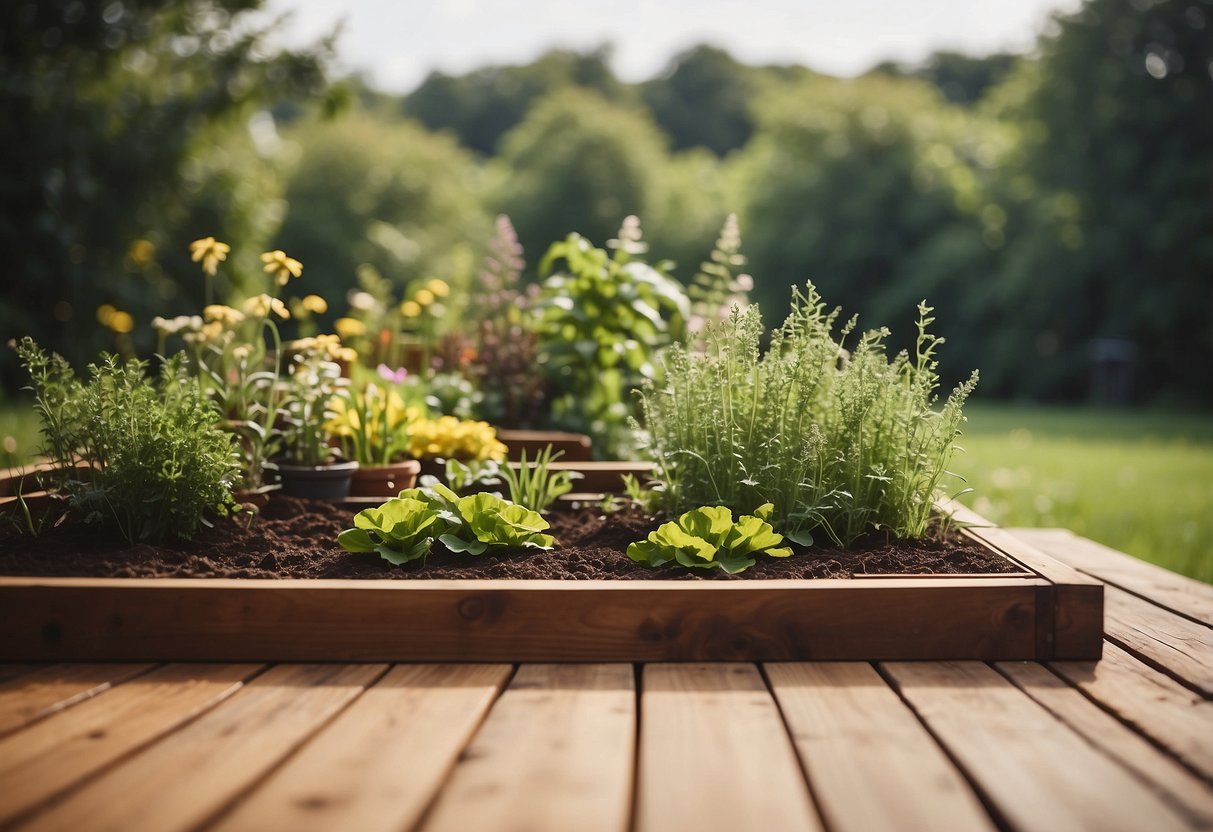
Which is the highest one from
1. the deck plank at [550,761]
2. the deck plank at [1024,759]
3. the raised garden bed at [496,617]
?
the raised garden bed at [496,617]

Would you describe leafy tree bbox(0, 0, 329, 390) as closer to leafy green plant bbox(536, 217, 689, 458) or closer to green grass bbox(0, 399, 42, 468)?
green grass bbox(0, 399, 42, 468)

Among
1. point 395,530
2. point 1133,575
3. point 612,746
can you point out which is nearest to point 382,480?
point 395,530

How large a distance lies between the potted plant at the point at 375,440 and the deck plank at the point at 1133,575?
2.22 metres

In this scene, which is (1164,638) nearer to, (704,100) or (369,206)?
(369,206)

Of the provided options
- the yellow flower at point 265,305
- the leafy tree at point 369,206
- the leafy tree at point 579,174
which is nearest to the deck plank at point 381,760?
the yellow flower at point 265,305

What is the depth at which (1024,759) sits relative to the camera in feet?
4.98

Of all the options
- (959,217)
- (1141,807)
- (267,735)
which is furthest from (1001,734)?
(959,217)

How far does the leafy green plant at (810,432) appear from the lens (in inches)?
96.8

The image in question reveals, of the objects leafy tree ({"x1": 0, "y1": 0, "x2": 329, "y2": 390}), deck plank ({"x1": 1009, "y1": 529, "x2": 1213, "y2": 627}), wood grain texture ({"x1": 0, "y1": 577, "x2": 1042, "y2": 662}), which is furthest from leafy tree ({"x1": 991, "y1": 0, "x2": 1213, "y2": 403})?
wood grain texture ({"x1": 0, "y1": 577, "x2": 1042, "y2": 662})

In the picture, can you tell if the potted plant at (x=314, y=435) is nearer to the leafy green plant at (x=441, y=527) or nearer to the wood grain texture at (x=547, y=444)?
the leafy green plant at (x=441, y=527)

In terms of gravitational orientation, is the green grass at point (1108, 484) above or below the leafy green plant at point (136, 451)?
below

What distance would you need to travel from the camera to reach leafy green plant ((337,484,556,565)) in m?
2.26

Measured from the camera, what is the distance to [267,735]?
158 centimetres

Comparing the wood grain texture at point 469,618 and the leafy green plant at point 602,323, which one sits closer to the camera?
the wood grain texture at point 469,618
